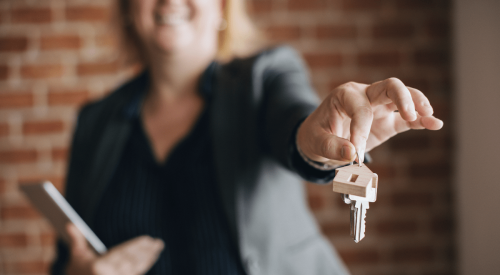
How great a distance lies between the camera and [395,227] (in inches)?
44.3

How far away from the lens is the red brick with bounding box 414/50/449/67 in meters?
1.09

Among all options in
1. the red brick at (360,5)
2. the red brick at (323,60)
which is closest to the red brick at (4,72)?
the red brick at (323,60)

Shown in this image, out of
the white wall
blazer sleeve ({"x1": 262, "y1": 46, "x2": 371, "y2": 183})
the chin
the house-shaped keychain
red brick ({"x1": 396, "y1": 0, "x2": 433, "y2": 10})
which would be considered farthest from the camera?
red brick ({"x1": 396, "y1": 0, "x2": 433, "y2": 10})

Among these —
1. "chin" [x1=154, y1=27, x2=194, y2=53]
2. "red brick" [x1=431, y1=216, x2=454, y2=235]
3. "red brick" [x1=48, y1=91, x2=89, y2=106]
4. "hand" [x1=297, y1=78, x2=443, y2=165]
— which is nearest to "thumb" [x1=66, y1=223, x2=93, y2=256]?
"chin" [x1=154, y1=27, x2=194, y2=53]

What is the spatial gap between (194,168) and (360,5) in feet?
2.72

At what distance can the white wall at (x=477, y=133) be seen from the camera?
32.7 inches

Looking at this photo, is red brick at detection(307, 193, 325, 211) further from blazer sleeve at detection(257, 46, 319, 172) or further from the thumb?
the thumb

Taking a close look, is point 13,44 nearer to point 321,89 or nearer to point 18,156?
point 18,156

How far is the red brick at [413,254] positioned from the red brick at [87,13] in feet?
4.33

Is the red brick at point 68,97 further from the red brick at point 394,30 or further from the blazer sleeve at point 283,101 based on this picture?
the red brick at point 394,30

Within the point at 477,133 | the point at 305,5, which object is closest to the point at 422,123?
the point at 477,133

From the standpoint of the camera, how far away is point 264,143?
0.64 metres

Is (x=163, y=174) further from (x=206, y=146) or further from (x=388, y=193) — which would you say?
(x=388, y=193)

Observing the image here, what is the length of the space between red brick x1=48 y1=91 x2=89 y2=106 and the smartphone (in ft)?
1.81
